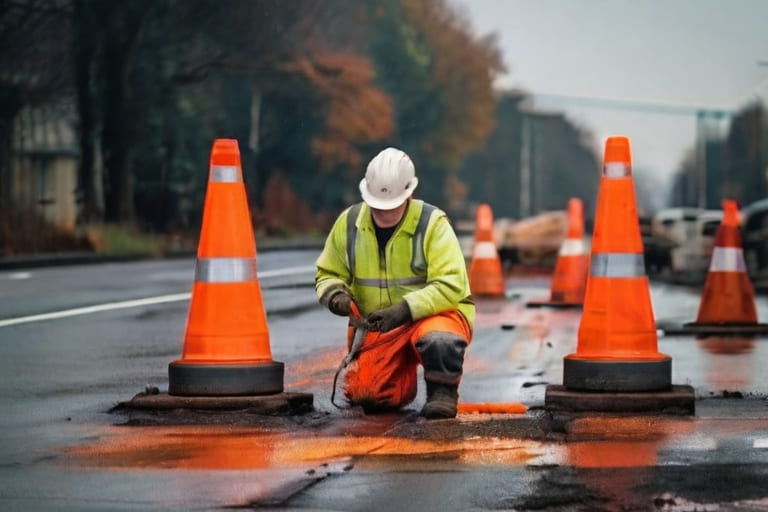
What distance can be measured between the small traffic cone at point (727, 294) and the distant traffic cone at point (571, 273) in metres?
3.41

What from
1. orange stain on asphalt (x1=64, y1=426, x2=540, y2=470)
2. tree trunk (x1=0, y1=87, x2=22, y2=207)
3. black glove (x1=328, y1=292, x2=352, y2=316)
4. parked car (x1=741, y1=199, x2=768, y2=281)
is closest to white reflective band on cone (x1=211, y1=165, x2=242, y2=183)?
black glove (x1=328, y1=292, x2=352, y2=316)

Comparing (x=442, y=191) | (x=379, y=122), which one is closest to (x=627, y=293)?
(x=379, y=122)

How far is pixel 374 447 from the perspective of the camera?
7.21 meters

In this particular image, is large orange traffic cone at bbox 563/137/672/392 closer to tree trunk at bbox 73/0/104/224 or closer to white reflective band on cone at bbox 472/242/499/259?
white reflective band on cone at bbox 472/242/499/259

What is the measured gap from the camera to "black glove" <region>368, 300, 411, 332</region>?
27.7ft

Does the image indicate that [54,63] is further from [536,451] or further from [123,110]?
[536,451]

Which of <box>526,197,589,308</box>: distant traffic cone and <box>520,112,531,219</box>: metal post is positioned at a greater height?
<box>520,112,531,219</box>: metal post

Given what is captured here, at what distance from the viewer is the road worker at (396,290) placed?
8461mm

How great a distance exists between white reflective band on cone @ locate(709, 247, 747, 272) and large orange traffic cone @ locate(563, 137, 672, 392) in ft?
15.5

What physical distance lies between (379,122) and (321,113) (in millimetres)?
2745

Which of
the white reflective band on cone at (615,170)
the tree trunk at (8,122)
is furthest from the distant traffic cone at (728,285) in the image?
the tree trunk at (8,122)

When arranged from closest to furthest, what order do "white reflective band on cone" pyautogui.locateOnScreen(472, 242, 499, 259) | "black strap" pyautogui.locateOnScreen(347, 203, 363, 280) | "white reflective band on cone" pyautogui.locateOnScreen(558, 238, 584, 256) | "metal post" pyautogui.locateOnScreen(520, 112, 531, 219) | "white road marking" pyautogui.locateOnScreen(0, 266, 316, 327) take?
"black strap" pyautogui.locateOnScreen(347, 203, 363, 280) → "white road marking" pyautogui.locateOnScreen(0, 266, 316, 327) → "white reflective band on cone" pyautogui.locateOnScreen(558, 238, 584, 256) → "white reflective band on cone" pyautogui.locateOnScreen(472, 242, 499, 259) → "metal post" pyautogui.locateOnScreen(520, 112, 531, 219)

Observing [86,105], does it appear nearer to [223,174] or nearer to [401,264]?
[223,174]

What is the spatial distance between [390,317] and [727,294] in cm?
606
